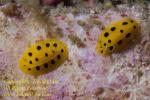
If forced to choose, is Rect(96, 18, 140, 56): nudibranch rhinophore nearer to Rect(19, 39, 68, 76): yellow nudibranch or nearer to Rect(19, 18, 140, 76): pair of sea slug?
Rect(19, 18, 140, 76): pair of sea slug

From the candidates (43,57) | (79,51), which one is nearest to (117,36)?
(79,51)

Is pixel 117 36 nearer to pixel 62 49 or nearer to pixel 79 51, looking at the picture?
pixel 79 51

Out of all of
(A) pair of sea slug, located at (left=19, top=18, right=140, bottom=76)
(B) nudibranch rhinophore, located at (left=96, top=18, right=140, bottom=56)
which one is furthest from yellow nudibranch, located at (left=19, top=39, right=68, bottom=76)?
(B) nudibranch rhinophore, located at (left=96, top=18, right=140, bottom=56)

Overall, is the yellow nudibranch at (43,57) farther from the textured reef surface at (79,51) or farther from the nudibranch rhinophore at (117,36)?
the nudibranch rhinophore at (117,36)

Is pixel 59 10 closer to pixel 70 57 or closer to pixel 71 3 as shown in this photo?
pixel 71 3

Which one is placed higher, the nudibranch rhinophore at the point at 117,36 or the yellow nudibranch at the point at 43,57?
the nudibranch rhinophore at the point at 117,36

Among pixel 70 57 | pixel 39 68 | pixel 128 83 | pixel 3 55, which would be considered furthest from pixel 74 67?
pixel 3 55

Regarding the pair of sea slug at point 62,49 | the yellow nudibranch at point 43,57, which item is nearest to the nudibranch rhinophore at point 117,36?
the pair of sea slug at point 62,49

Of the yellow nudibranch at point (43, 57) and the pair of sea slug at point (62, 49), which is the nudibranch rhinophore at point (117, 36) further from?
the yellow nudibranch at point (43, 57)
